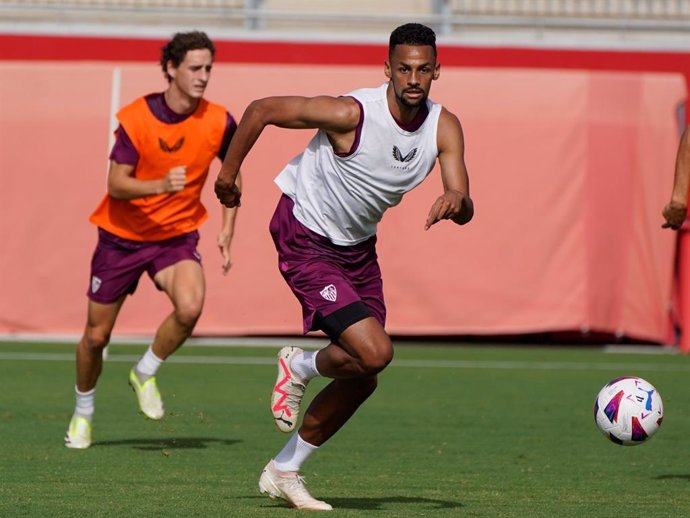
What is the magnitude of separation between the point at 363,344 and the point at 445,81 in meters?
11.0

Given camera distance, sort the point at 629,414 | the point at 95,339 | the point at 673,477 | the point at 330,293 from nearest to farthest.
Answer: the point at 330,293 < the point at 629,414 < the point at 673,477 < the point at 95,339

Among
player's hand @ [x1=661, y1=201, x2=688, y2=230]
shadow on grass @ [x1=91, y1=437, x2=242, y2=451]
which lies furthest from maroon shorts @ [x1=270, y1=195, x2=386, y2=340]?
shadow on grass @ [x1=91, y1=437, x2=242, y2=451]

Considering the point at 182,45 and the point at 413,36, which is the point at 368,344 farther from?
the point at 182,45

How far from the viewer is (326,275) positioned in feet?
21.1

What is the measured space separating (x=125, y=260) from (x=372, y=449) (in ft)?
6.30

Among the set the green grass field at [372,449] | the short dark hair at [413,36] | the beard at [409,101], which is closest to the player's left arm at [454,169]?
the beard at [409,101]

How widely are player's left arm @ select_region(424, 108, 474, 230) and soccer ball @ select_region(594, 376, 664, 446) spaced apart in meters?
1.45

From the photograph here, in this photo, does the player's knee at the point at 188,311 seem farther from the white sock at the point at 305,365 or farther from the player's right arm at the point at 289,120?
the player's right arm at the point at 289,120

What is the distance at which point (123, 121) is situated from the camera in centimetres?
878

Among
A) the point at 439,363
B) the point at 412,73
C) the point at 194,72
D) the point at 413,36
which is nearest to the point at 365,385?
the point at 412,73

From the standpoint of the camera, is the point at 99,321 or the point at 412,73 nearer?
the point at 412,73

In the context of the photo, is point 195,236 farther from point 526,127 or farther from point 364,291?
point 526,127

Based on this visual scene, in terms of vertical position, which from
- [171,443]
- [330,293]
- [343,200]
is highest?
[343,200]

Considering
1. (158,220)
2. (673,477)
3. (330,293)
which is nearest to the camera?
(330,293)
